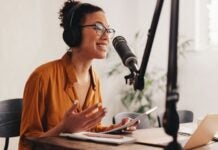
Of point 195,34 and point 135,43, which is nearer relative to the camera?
point 195,34

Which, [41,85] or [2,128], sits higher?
[41,85]

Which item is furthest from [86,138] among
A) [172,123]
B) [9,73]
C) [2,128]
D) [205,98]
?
[205,98]

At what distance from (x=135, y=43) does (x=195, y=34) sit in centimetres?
72

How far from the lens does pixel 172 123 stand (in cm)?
62

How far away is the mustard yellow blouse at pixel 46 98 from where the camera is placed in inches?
56.8

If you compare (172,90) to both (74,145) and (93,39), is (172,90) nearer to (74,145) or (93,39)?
(74,145)

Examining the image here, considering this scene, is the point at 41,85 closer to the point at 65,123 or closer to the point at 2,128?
the point at 65,123

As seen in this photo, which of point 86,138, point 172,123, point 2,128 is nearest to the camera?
point 172,123

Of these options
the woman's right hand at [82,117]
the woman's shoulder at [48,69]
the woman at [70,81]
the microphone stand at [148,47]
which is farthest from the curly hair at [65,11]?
the microphone stand at [148,47]

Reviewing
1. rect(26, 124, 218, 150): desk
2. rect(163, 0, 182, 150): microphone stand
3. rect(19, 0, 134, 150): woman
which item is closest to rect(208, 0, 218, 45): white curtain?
rect(19, 0, 134, 150): woman

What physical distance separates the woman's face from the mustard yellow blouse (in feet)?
0.39

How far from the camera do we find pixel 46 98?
1522 millimetres

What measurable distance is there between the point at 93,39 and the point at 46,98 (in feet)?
1.18

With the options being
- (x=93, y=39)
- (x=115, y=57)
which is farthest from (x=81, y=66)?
(x=115, y=57)
